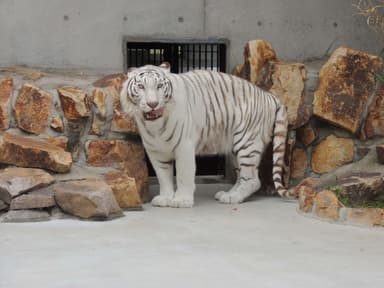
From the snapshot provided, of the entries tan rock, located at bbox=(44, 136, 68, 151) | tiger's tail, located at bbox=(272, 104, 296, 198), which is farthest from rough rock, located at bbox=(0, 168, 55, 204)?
tiger's tail, located at bbox=(272, 104, 296, 198)

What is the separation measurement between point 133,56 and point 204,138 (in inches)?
89.9

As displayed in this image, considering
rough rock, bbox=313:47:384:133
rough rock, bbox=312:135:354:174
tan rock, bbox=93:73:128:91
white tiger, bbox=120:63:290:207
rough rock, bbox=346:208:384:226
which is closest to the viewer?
rough rock, bbox=346:208:384:226

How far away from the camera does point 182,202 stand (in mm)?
5582

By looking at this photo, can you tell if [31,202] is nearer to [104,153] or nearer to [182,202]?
[104,153]

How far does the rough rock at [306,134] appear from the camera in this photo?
20.6 feet

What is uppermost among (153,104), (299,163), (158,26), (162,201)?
(158,26)

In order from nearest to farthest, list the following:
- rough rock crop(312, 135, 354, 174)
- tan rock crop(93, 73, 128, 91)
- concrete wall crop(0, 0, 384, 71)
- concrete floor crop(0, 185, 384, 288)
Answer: concrete floor crop(0, 185, 384, 288), tan rock crop(93, 73, 128, 91), rough rock crop(312, 135, 354, 174), concrete wall crop(0, 0, 384, 71)

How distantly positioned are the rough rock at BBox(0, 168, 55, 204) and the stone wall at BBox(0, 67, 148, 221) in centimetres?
1

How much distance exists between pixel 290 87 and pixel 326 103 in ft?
1.08

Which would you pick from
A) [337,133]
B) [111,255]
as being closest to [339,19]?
[337,133]

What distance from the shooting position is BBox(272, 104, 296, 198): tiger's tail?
590 centimetres

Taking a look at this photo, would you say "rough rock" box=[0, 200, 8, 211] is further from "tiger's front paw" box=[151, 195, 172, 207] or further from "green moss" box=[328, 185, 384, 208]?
"green moss" box=[328, 185, 384, 208]

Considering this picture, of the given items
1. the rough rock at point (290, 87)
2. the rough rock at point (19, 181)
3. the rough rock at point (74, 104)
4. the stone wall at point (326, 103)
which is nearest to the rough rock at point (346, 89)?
the stone wall at point (326, 103)

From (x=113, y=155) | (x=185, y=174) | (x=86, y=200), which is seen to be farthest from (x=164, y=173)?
(x=86, y=200)
